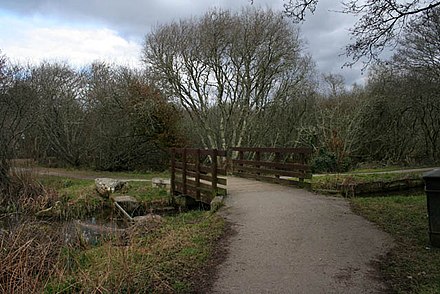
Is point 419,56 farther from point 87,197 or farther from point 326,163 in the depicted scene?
point 87,197

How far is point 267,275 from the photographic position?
14.9 feet

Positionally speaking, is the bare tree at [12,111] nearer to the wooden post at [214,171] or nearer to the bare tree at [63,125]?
the bare tree at [63,125]

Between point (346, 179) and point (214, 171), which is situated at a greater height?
point (214, 171)

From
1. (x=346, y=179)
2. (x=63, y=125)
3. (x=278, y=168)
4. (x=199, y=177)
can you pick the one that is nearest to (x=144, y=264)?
(x=199, y=177)

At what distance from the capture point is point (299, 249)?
5.54 m

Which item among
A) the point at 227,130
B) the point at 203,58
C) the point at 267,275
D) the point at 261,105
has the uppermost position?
the point at 203,58

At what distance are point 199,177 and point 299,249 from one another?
5.79 metres

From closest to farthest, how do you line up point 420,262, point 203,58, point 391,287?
point 391,287 < point 420,262 < point 203,58

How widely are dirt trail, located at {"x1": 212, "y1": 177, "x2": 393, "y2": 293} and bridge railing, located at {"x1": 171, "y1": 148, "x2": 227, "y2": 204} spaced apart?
1.15 meters

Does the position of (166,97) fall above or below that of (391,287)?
above

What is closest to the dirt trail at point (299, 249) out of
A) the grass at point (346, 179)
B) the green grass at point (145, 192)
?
the grass at point (346, 179)

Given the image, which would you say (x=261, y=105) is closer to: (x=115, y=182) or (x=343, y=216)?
(x=115, y=182)

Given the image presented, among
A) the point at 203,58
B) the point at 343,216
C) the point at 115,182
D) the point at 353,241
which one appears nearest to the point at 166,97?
the point at 203,58

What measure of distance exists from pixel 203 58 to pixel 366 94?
33.5 feet
